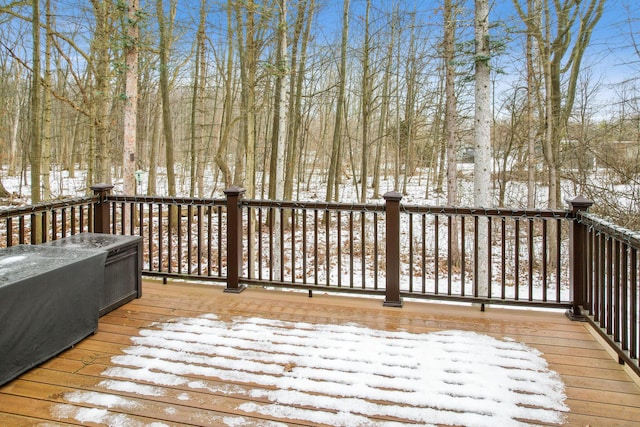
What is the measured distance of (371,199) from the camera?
54.0ft

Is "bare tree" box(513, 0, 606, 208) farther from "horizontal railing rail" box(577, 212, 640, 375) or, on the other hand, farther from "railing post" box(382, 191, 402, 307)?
"railing post" box(382, 191, 402, 307)

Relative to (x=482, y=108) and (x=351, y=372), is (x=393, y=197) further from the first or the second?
(x=482, y=108)

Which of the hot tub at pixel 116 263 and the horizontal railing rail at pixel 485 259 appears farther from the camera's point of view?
the horizontal railing rail at pixel 485 259

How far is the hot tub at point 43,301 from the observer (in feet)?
7.69

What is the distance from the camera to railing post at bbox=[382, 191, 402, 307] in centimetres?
370

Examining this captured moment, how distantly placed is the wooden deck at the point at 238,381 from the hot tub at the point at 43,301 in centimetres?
10

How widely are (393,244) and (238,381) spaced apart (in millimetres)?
1846

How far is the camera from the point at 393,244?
3.71 meters

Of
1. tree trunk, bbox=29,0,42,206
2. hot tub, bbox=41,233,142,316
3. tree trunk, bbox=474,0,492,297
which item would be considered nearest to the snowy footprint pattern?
hot tub, bbox=41,233,142,316

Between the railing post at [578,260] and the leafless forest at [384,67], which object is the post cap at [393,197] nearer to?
the railing post at [578,260]

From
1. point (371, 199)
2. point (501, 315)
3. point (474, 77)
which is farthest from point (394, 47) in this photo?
point (501, 315)

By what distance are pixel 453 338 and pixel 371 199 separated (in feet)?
44.5

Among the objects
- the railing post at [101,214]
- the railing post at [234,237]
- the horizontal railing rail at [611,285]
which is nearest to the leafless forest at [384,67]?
the railing post at [101,214]

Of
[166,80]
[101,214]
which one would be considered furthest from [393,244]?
[166,80]
